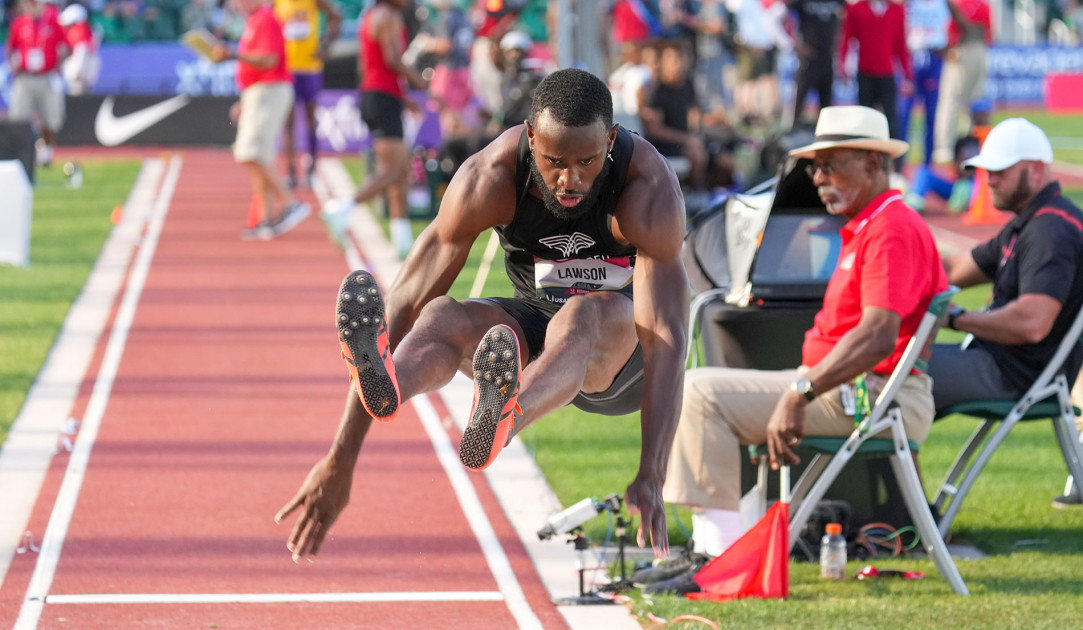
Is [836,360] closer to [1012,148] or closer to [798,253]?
[798,253]

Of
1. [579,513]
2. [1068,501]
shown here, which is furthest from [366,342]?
[1068,501]

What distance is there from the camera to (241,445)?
8148 mm

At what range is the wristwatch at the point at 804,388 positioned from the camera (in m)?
5.64

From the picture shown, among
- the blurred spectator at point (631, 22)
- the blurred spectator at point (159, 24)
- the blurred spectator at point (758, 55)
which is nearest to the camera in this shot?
the blurred spectator at point (631, 22)

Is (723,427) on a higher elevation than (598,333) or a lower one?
lower

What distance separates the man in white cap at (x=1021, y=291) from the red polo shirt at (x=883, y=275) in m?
0.40

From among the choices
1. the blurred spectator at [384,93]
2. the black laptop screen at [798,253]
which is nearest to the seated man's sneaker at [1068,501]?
the black laptop screen at [798,253]

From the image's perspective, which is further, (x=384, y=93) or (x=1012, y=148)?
(x=384, y=93)

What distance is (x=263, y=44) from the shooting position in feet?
44.1

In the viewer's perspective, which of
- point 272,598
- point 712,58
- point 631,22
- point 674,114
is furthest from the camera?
point 712,58

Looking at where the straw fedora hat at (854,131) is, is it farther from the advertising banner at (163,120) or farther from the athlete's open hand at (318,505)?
the advertising banner at (163,120)

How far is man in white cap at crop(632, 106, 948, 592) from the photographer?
5.70 metres

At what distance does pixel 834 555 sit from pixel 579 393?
150 cm

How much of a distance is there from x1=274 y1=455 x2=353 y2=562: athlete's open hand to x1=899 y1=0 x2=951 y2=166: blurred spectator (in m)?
14.0
